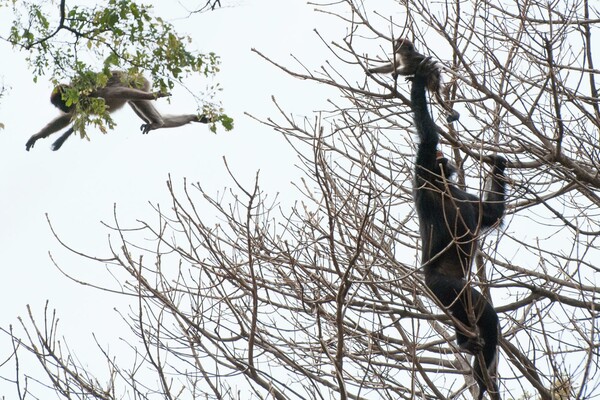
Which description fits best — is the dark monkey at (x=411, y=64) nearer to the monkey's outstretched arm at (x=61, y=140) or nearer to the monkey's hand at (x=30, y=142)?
the monkey's outstretched arm at (x=61, y=140)

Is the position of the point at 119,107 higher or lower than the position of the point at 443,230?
higher

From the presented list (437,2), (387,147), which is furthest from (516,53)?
(387,147)

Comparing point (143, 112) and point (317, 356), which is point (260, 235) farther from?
point (143, 112)

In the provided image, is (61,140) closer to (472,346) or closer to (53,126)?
(53,126)

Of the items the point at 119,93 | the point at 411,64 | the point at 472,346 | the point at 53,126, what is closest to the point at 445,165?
the point at 411,64

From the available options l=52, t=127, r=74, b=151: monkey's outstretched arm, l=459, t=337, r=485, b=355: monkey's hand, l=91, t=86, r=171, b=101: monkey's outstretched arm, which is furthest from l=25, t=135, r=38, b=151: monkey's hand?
l=459, t=337, r=485, b=355: monkey's hand

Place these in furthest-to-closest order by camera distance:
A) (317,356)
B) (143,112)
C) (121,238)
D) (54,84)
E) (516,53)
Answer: (143,112)
(54,84)
(516,53)
(317,356)
(121,238)

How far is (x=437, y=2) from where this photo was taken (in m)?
5.60

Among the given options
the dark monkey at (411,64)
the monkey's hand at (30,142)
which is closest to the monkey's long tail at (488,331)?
the dark monkey at (411,64)

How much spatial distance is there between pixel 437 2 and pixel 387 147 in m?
1.08

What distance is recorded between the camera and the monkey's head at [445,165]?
5812 mm

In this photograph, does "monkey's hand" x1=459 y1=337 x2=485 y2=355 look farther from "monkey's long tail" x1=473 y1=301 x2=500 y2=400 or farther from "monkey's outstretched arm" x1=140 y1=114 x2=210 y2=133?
"monkey's outstretched arm" x1=140 y1=114 x2=210 y2=133

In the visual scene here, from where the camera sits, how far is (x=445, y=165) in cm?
598

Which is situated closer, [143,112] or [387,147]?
[387,147]
